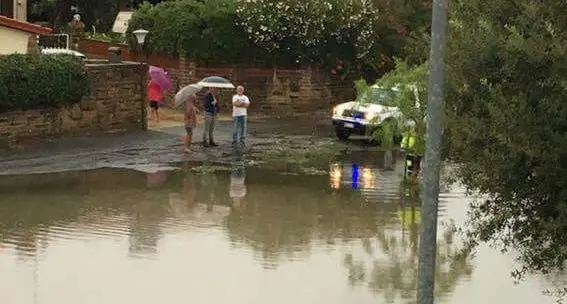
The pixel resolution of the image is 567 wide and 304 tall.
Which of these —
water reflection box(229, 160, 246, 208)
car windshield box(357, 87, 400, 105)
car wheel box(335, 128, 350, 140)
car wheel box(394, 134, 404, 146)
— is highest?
car windshield box(357, 87, 400, 105)

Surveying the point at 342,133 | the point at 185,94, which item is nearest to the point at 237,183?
the point at 185,94

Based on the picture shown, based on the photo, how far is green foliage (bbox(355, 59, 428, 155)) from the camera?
636 inches

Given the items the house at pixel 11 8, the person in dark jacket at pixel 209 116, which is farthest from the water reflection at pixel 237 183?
the house at pixel 11 8

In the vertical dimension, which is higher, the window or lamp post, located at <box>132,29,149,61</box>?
the window

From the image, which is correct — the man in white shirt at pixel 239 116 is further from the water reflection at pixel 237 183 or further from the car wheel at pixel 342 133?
the car wheel at pixel 342 133

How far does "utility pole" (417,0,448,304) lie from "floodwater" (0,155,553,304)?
3144mm

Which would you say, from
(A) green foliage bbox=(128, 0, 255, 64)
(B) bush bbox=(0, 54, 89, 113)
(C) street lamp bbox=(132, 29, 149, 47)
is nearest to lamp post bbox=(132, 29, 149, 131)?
(C) street lamp bbox=(132, 29, 149, 47)

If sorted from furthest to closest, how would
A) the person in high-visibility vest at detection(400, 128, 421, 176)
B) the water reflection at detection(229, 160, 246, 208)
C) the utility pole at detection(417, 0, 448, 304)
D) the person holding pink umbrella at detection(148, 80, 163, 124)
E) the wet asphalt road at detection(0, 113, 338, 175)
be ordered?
1. the person holding pink umbrella at detection(148, 80, 163, 124)
2. the wet asphalt road at detection(0, 113, 338, 175)
3. the person in high-visibility vest at detection(400, 128, 421, 176)
4. the water reflection at detection(229, 160, 246, 208)
5. the utility pole at detection(417, 0, 448, 304)

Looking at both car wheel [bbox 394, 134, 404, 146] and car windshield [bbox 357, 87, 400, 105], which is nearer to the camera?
car windshield [bbox 357, 87, 400, 105]

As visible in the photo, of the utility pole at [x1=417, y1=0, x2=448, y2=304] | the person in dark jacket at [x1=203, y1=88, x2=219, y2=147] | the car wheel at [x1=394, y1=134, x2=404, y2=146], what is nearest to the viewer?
the utility pole at [x1=417, y1=0, x2=448, y2=304]

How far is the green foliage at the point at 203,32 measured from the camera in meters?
29.9

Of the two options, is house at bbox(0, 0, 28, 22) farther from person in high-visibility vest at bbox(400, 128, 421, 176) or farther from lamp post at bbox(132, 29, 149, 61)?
person in high-visibility vest at bbox(400, 128, 421, 176)

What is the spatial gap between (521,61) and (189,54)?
80.2 ft

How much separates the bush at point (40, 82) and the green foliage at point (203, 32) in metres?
7.38
